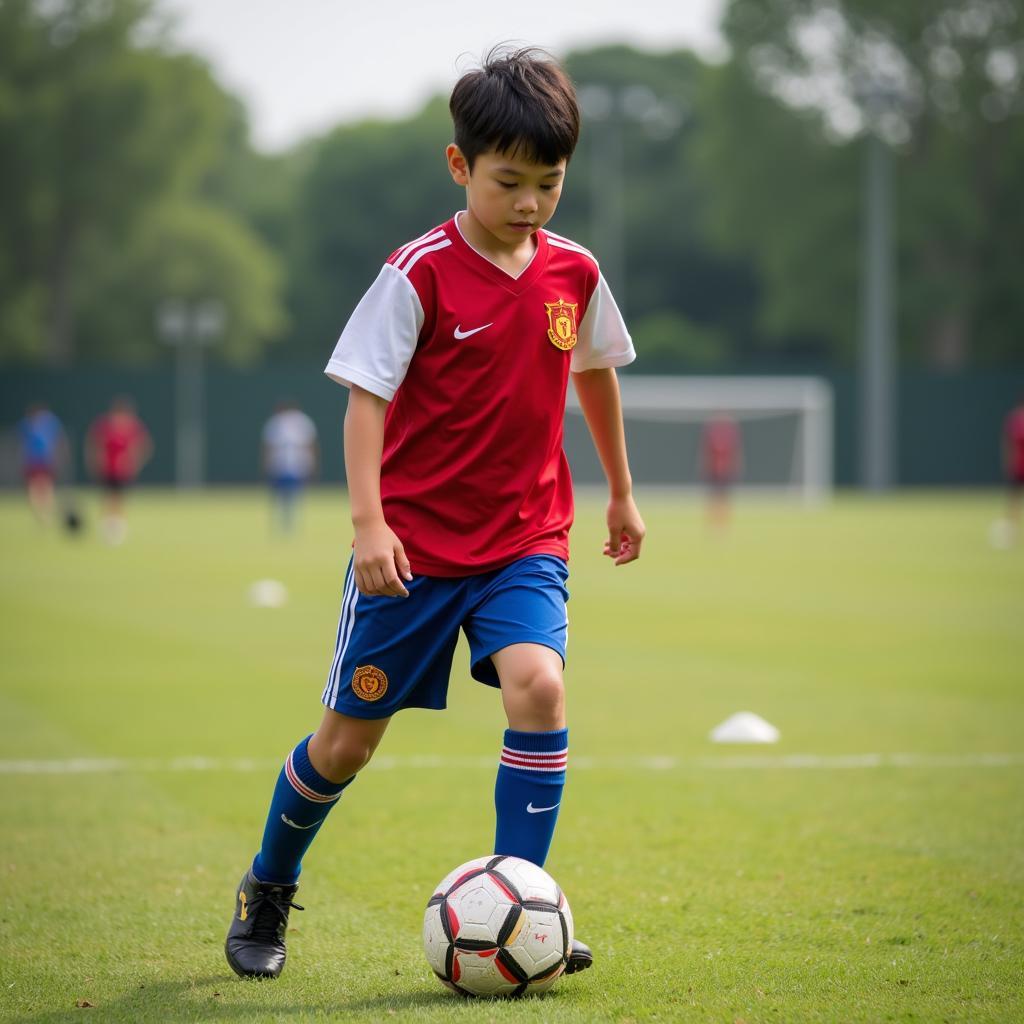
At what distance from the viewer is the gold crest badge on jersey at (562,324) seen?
3973 mm

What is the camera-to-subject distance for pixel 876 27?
50125 mm

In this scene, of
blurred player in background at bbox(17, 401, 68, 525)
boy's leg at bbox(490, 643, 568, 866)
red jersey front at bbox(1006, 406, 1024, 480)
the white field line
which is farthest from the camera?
blurred player in background at bbox(17, 401, 68, 525)

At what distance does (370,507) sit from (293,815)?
0.86 meters

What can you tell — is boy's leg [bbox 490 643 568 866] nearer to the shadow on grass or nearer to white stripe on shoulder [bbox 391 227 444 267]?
the shadow on grass

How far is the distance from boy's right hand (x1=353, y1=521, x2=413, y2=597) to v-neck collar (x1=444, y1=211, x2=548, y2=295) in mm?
663

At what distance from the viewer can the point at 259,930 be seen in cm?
409

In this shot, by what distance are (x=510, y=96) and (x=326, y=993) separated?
84.1 inches

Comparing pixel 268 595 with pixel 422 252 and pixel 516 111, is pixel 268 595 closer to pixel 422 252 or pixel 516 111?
pixel 422 252

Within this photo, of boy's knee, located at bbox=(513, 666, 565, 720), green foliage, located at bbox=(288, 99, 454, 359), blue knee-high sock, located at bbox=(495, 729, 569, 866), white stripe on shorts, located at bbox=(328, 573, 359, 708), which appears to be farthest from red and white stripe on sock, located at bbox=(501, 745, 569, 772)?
green foliage, located at bbox=(288, 99, 454, 359)

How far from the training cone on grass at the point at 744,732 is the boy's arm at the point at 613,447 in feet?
11.0

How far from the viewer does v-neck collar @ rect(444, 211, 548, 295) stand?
3.94m

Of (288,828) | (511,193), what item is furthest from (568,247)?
(288,828)

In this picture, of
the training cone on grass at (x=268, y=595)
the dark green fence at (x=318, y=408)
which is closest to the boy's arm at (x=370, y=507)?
the training cone on grass at (x=268, y=595)

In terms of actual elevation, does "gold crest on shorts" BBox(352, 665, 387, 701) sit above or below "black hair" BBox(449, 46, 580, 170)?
below
